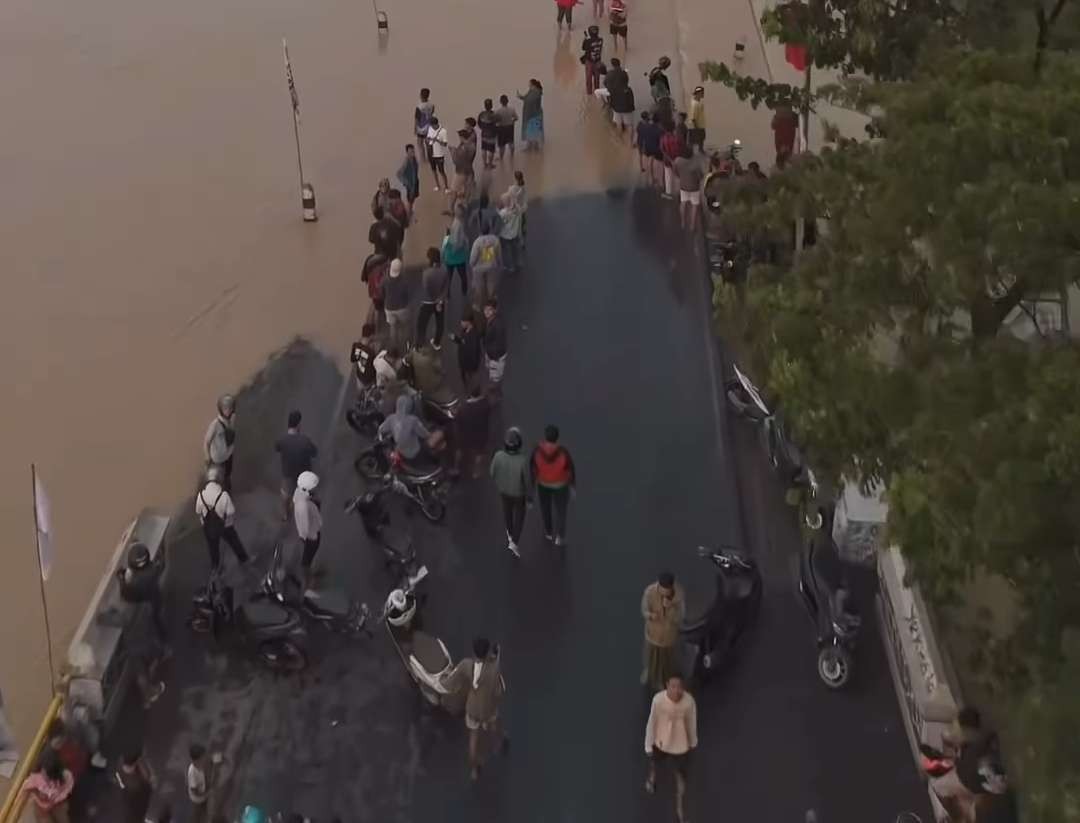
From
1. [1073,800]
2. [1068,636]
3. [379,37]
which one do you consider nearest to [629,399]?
[1068,636]

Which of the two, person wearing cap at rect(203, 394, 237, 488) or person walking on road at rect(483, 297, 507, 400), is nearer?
person wearing cap at rect(203, 394, 237, 488)

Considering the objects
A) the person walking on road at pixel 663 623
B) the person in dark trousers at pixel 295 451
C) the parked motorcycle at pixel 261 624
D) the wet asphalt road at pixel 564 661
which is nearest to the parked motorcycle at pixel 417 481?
the wet asphalt road at pixel 564 661

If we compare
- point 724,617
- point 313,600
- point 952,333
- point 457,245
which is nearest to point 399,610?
point 313,600

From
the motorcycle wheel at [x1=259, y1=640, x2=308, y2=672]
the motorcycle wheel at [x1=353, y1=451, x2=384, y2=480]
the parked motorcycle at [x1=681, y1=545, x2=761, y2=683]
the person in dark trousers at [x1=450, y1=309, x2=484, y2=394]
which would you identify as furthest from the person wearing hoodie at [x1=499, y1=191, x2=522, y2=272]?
the motorcycle wheel at [x1=259, y1=640, x2=308, y2=672]

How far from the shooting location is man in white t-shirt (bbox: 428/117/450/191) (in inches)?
769

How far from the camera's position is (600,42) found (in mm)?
22984

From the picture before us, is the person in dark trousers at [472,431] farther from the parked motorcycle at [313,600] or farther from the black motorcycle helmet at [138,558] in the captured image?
the black motorcycle helmet at [138,558]

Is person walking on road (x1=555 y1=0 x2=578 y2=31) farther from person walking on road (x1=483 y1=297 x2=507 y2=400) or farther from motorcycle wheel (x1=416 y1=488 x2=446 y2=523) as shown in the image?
motorcycle wheel (x1=416 y1=488 x2=446 y2=523)

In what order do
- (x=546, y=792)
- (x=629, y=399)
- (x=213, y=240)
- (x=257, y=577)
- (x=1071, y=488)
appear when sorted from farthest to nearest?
(x=213, y=240) → (x=629, y=399) → (x=257, y=577) → (x=546, y=792) → (x=1071, y=488)

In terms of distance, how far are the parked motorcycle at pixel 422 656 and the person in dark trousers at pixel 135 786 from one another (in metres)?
2.39

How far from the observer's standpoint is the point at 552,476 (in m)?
12.1

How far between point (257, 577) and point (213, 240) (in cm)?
809

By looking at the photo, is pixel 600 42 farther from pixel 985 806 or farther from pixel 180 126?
pixel 985 806

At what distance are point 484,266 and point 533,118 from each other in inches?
242
